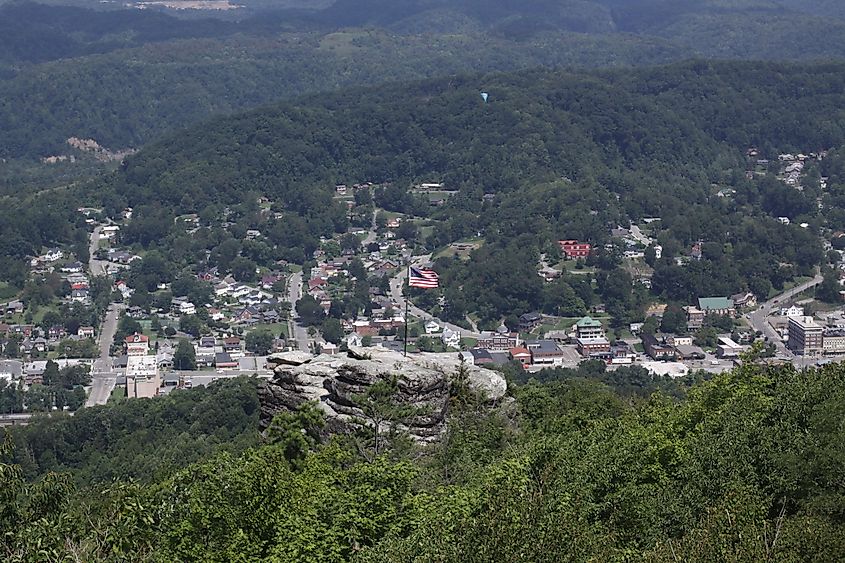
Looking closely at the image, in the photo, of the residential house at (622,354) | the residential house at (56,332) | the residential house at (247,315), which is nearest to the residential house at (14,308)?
the residential house at (56,332)

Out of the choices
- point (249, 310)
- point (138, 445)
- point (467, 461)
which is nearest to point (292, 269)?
point (249, 310)

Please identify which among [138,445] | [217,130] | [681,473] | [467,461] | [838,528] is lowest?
[217,130]

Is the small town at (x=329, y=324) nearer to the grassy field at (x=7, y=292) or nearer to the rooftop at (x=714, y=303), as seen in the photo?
the rooftop at (x=714, y=303)

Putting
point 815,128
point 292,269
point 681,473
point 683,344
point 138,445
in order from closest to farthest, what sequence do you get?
point 681,473
point 138,445
point 683,344
point 292,269
point 815,128

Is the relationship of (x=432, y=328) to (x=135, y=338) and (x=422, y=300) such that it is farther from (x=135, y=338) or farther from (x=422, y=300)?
(x=135, y=338)

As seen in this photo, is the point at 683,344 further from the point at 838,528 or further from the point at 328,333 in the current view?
the point at 838,528

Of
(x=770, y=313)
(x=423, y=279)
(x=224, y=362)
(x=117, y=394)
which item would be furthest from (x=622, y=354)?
(x=423, y=279)

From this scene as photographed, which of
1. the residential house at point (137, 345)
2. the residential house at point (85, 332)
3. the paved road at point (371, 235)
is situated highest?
the residential house at point (137, 345)
